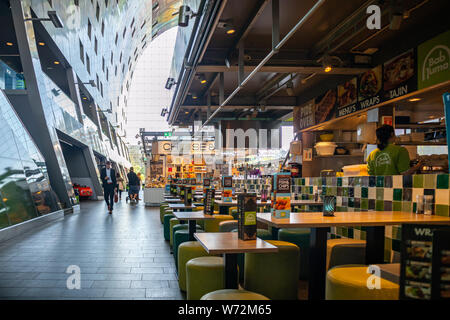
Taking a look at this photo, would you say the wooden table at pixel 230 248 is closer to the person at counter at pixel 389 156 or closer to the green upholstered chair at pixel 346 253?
the green upholstered chair at pixel 346 253

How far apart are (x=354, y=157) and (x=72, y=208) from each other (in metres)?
9.13

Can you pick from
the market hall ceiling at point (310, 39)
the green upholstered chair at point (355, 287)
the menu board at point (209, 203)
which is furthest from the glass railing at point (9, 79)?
the green upholstered chair at point (355, 287)

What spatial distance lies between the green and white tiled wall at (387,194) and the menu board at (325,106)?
3349 mm

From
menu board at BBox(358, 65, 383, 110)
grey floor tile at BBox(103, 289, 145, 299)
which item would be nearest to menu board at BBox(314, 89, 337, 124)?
menu board at BBox(358, 65, 383, 110)

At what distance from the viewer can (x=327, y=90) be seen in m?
8.66

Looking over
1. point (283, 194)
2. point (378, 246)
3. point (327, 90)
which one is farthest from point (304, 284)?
point (327, 90)

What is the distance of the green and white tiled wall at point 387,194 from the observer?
3189 millimetres

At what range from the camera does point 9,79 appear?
1104 cm

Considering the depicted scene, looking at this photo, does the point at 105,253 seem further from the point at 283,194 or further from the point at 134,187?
the point at 134,187

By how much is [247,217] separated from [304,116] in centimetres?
762

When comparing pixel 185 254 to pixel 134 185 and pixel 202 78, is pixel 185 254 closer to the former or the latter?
pixel 202 78

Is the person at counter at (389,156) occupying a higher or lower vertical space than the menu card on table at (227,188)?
higher

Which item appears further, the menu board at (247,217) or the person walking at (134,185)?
the person walking at (134,185)

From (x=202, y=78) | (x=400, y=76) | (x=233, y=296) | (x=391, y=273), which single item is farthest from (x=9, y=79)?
(x=391, y=273)
